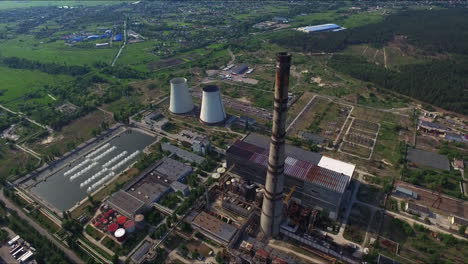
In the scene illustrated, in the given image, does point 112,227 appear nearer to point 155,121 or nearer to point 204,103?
point 155,121

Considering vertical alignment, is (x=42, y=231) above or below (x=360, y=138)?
below

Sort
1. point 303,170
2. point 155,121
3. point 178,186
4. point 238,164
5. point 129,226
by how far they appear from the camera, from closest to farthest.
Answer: point 129,226, point 303,170, point 178,186, point 238,164, point 155,121

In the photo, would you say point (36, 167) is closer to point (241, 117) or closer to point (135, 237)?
point (135, 237)

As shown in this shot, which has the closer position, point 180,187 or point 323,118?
point 180,187

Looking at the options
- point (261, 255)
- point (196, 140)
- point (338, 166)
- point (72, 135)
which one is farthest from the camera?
point (72, 135)

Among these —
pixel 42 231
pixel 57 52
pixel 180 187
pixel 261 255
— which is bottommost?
pixel 42 231

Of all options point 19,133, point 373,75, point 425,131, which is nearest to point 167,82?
point 19,133

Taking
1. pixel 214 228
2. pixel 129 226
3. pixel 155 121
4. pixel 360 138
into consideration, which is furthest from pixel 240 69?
pixel 129 226
